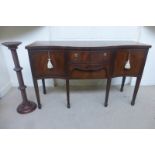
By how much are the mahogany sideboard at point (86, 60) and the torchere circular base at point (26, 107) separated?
0.42 m

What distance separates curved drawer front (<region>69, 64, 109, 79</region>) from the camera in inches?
57.7

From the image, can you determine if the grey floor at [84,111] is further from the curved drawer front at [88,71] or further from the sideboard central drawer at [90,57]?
the sideboard central drawer at [90,57]

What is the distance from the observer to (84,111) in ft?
5.49

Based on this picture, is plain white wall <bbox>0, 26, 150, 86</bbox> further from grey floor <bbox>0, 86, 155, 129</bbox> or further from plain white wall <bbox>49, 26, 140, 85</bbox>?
grey floor <bbox>0, 86, 155, 129</bbox>

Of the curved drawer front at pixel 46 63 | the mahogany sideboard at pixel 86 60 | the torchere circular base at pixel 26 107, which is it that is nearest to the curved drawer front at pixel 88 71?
the mahogany sideboard at pixel 86 60

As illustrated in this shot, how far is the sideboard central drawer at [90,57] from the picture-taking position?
4.60ft

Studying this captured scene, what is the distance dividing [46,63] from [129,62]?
0.91m

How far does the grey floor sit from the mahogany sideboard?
0.45 m

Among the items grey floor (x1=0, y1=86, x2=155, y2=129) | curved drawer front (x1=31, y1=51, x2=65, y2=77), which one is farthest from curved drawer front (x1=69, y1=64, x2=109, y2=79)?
grey floor (x1=0, y1=86, x2=155, y2=129)

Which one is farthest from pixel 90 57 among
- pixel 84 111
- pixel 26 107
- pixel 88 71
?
pixel 26 107

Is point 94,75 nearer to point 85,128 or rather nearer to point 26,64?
point 85,128

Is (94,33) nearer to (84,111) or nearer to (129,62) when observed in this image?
(129,62)

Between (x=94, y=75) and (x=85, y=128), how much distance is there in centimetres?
58
